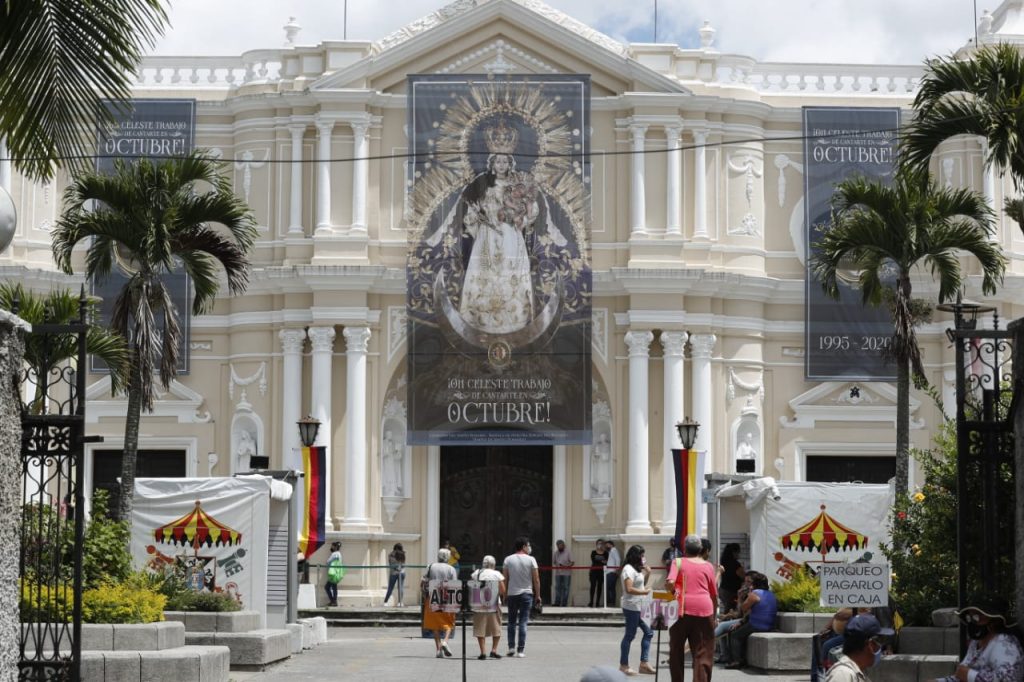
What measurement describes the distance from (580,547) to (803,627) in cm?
1716

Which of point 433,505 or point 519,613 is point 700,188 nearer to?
point 433,505

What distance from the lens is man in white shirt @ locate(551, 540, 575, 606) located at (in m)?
40.8

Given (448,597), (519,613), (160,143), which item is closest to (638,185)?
(160,143)

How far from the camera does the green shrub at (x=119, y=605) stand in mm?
20141

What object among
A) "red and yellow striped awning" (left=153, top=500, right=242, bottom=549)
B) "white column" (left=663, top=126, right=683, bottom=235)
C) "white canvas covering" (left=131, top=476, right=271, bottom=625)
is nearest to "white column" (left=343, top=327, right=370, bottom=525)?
"white column" (left=663, top=126, right=683, bottom=235)

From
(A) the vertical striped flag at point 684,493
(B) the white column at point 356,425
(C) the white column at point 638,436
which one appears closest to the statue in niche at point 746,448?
(C) the white column at point 638,436

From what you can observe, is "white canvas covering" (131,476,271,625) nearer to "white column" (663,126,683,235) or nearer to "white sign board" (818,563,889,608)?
"white sign board" (818,563,889,608)

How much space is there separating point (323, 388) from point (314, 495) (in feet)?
24.7

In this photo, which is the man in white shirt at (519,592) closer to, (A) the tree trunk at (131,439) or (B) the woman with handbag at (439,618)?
(B) the woman with handbag at (439,618)

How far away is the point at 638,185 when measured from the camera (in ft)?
138

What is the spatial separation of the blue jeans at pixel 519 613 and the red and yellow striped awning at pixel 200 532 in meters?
4.23

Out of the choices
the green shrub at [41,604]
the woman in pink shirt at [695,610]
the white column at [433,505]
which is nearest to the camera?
the green shrub at [41,604]

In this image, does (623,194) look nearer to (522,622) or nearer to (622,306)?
(622,306)

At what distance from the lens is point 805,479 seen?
42.6 m
